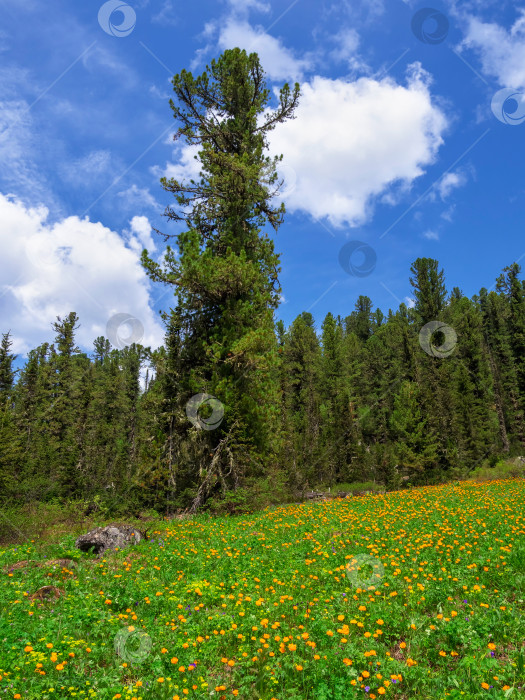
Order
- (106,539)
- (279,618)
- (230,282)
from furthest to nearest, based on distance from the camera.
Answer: (230,282) → (106,539) → (279,618)

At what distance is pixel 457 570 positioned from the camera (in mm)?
6195

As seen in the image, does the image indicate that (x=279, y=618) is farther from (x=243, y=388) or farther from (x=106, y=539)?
(x=243, y=388)

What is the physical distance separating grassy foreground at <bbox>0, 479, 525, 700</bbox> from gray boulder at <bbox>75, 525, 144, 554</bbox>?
41 centimetres

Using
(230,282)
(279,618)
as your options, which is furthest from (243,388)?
(279,618)

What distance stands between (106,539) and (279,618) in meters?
5.21

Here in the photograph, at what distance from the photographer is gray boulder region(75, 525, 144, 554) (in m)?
8.62

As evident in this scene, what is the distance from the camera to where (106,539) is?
28.7 ft

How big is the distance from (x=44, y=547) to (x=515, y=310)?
49.7m

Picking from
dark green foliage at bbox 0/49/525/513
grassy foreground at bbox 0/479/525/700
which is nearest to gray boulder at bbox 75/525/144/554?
grassy foreground at bbox 0/479/525/700

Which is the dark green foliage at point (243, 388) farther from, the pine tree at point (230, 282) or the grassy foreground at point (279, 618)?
the grassy foreground at point (279, 618)

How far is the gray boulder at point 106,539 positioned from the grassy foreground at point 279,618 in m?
0.41

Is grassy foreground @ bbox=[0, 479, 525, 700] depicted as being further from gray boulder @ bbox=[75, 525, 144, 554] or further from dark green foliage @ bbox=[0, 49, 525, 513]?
dark green foliage @ bbox=[0, 49, 525, 513]

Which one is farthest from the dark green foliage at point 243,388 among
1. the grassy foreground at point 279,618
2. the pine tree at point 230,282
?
the grassy foreground at point 279,618

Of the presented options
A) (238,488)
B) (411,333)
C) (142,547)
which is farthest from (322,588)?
(411,333)
